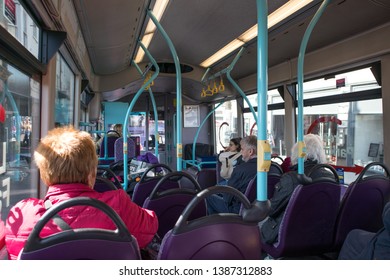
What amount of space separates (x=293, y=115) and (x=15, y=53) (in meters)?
3.75

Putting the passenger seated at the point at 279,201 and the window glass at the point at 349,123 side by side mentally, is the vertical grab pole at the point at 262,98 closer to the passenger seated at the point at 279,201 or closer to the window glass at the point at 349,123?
the passenger seated at the point at 279,201

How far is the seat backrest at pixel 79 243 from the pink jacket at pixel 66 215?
0.31 feet

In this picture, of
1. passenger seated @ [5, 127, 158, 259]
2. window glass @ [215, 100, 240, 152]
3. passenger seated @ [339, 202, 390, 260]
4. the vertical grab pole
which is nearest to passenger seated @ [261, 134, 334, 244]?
passenger seated @ [339, 202, 390, 260]

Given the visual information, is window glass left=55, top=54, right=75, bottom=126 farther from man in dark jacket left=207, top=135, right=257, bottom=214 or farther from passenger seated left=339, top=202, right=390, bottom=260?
passenger seated left=339, top=202, right=390, bottom=260

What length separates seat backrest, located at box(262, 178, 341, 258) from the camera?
1.75 m

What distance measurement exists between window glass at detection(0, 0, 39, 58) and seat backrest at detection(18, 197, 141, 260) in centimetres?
116

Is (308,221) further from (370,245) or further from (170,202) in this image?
(170,202)

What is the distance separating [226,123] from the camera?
6.91 metres

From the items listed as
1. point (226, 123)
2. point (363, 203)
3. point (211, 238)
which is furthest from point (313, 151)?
point (226, 123)

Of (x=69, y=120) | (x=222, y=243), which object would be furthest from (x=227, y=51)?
(x=222, y=243)

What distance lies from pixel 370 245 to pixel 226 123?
223 inches

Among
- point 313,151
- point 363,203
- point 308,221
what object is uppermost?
point 313,151

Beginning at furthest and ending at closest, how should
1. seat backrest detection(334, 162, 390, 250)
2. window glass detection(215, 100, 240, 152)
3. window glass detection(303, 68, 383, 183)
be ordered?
window glass detection(215, 100, 240, 152), window glass detection(303, 68, 383, 183), seat backrest detection(334, 162, 390, 250)

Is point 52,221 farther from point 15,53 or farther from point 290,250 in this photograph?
point 290,250
